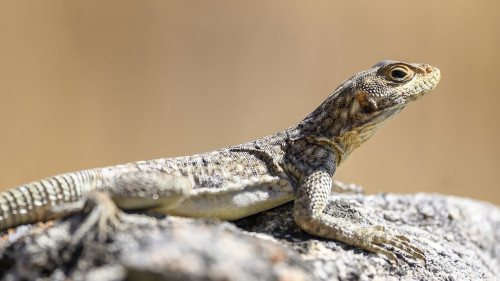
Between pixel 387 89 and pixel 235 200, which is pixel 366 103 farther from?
pixel 235 200


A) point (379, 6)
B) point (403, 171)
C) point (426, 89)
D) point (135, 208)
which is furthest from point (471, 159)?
point (135, 208)

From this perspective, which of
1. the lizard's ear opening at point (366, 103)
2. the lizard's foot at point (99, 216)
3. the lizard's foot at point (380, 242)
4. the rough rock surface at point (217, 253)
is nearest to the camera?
the rough rock surface at point (217, 253)

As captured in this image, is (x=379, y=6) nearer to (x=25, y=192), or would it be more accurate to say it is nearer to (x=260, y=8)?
(x=260, y=8)

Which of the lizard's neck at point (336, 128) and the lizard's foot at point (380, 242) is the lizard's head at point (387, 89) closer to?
the lizard's neck at point (336, 128)

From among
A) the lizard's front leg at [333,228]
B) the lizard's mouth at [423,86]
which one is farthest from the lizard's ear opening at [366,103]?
the lizard's front leg at [333,228]

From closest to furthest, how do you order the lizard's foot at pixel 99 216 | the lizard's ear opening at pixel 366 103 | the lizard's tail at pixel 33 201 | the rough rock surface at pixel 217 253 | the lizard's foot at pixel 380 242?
1. the rough rock surface at pixel 217 253
2. the lizard's foot at pixel 99 216
3. the lizard's tail at pixel 33 201
4. the lizard's foot at pixel 380 242
5. the lizard's ear opening at pixel 366 103

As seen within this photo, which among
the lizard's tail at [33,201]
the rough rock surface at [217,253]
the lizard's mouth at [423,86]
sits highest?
the lizard's mouth at [423,86]

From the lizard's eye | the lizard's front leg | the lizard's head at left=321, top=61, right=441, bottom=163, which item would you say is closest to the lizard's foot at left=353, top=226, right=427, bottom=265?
the lizard's front leg

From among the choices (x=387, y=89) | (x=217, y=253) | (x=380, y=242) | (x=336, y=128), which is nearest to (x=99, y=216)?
(x=217, y=253)
